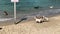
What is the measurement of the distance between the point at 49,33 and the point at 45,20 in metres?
3.72

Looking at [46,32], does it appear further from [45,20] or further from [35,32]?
[45,20]

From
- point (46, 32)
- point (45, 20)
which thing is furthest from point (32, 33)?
point (45, 20)

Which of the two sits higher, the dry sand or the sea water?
the dry sand

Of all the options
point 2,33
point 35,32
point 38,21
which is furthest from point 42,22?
point 2,33

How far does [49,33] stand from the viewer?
8898 millimetres

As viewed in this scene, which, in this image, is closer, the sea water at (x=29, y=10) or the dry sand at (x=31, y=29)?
the dry sand at (x=31, y=29)

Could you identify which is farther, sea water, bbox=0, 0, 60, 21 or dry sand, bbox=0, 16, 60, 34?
sea water, bbox=0, 0, 60, 21

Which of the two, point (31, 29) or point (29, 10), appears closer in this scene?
point (31, 29)

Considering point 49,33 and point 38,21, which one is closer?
point 49,33

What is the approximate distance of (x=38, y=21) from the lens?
11.8 metres

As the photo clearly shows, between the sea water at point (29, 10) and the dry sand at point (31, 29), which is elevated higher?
the dry sand at point (31, 29)

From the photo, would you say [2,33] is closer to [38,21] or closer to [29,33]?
[29,33]

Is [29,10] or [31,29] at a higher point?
[31,29]

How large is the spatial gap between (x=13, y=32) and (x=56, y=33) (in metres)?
2.30
